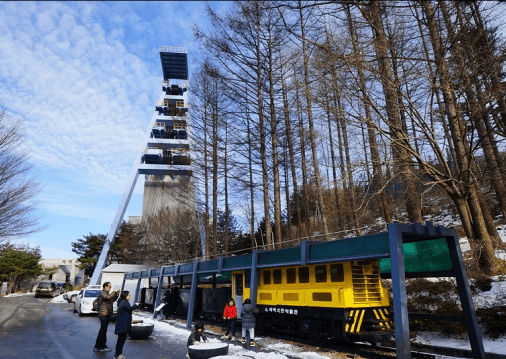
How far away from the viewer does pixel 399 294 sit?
24.4 ft

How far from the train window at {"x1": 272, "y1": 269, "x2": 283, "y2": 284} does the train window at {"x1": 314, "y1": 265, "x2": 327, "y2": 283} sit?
67.9 inches

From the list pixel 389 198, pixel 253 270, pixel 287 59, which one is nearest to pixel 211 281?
pixel 253 270

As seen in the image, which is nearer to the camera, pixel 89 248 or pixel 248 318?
pixel 248 318

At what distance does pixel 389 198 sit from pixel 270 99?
12603mm

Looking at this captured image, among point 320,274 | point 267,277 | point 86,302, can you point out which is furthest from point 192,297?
point 86,302

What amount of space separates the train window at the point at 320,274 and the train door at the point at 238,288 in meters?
4.02

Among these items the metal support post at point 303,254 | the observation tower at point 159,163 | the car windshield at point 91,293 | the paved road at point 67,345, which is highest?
the observation tower at point 159,163

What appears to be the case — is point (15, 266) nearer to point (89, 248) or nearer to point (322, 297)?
point (89, 248)

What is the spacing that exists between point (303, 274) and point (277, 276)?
136cm

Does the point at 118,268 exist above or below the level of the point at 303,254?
above

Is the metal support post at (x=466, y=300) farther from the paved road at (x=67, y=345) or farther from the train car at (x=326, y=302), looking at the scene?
the paved road at (x=67, y=345)

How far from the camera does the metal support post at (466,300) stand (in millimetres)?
7828

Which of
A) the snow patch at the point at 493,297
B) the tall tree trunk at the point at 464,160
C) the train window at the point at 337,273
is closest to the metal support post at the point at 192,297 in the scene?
the train window at the point at 337,273

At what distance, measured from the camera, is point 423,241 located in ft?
31.9
